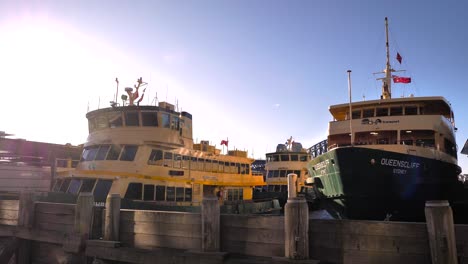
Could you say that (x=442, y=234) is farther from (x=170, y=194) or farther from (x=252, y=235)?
(x=170, y=194)

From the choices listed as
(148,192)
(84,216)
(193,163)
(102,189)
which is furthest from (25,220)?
(193,163)

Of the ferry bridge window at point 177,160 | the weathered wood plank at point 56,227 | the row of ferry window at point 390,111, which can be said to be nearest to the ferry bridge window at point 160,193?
the ferry bridge window at point 177,160

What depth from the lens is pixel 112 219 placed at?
9.49 meters

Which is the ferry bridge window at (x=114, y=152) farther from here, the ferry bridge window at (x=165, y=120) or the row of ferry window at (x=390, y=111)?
the row of ferry window at (x=390, y=111)

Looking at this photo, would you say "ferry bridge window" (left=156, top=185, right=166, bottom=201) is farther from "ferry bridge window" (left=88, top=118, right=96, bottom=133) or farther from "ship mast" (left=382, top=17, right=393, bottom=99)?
"ship mast" (left=382, top=17, right=393, bottom=99)

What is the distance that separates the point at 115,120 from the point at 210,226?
13.1m

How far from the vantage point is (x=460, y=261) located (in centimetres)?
606

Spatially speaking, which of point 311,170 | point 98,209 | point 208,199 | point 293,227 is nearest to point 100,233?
point 98,209

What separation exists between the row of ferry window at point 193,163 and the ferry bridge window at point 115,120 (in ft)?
8.03

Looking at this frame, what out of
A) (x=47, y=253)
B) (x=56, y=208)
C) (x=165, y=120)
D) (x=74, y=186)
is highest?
(x=165, y=120)

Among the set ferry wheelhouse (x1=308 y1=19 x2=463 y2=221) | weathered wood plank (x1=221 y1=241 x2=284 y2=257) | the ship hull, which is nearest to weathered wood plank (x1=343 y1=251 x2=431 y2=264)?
weathered wood plank (x1=221 y1=241 x2=284 y2=257)

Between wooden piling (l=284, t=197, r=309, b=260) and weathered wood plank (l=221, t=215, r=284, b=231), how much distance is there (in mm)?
303

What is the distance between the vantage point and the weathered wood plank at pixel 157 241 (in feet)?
27.7

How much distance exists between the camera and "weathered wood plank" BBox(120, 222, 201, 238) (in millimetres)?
8482
